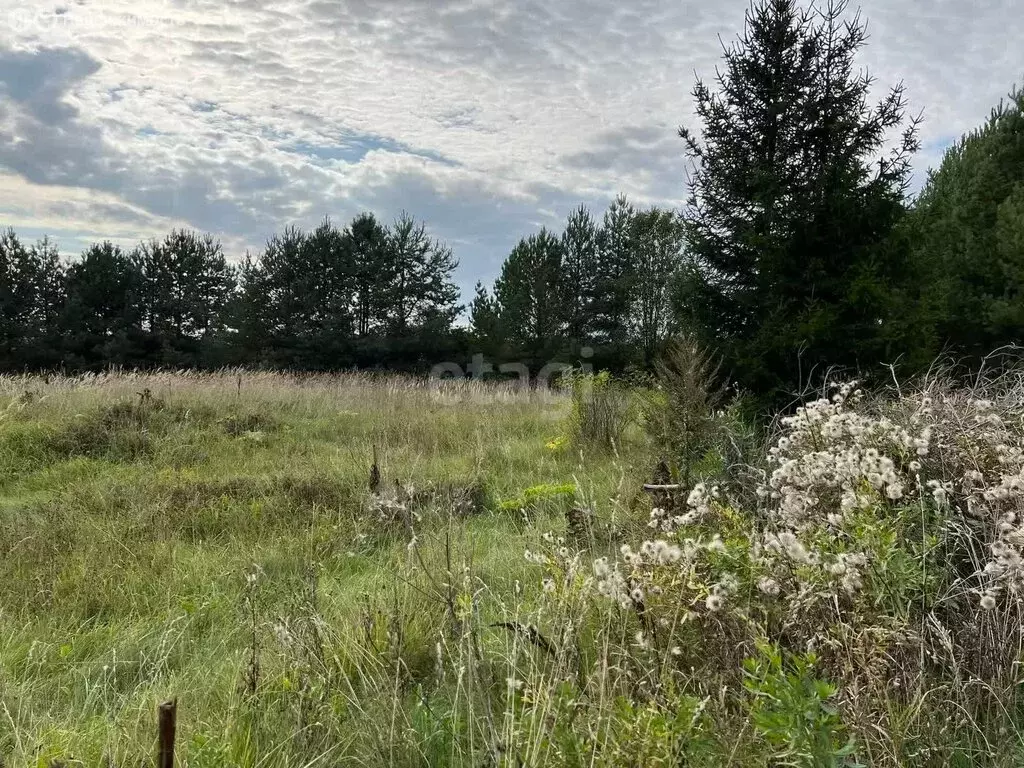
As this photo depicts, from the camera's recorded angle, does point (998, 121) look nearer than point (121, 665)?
No

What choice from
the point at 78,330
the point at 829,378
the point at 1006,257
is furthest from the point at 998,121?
the point at 78,330

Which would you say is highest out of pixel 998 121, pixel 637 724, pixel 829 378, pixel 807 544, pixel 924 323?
pixel 998 121

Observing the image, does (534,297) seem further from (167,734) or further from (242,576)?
(167,734)

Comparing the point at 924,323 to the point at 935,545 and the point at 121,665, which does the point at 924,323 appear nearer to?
the point at 935,545

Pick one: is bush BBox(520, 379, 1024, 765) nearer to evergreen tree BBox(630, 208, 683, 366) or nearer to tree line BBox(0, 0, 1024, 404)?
tree line BBox(0, 0, 1024, 404)

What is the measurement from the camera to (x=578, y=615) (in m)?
2.13

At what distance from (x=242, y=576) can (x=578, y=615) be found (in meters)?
2.30

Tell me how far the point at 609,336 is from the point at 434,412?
17688mm

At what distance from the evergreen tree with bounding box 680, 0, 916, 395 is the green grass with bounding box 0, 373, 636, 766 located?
2.24 m

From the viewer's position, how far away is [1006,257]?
14430mm

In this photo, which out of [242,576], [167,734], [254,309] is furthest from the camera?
[254,309]

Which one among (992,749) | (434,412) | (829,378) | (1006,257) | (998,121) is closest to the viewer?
(992,749)

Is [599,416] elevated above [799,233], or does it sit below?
below

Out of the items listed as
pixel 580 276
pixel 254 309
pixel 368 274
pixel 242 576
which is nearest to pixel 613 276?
pixel 580 276
